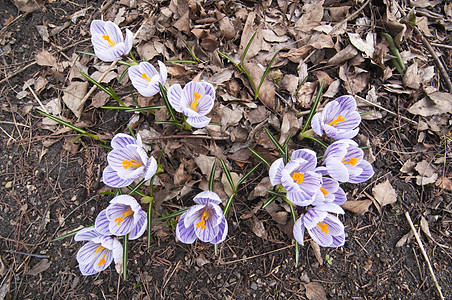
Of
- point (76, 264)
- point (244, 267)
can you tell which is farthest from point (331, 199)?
point (76, 264)

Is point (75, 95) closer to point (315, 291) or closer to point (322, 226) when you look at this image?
point (322, 226)

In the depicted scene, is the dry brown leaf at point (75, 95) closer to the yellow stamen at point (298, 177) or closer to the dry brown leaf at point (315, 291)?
the yellow stamen at point (298, 177)

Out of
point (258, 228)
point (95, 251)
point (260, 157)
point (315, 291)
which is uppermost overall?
point (260, 157)

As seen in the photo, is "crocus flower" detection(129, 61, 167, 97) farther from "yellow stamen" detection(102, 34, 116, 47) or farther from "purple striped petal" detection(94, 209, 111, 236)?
"purple striped petal" detection(94, 209, 111, 236)

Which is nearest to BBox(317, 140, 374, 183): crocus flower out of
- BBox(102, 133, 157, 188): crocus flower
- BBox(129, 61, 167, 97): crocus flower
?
BBox(102, 133, 157, 188): crocus flower

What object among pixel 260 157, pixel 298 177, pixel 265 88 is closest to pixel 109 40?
pixel 265 88

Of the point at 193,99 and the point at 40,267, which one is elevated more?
the point at 193,99
